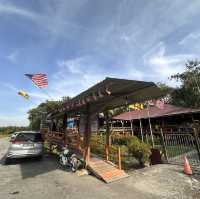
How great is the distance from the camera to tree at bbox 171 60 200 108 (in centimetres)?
3331

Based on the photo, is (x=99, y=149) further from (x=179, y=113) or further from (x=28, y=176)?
(x=179, y=113)

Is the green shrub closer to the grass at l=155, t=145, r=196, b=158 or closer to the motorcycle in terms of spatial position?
the grass at l=155, t=145, r=196, b=158

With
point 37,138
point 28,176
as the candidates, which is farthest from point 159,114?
point 28,176

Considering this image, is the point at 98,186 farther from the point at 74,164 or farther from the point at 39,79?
the point at 39,79

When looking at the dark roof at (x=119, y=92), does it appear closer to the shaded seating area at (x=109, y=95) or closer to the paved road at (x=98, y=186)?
the shaded seating area at (x=109, y=95)

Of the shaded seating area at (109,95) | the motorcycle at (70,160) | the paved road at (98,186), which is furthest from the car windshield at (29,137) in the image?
the shaded seating area at (109,95)

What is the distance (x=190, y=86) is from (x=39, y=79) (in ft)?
93.6

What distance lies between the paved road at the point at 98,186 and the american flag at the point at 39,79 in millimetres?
8801

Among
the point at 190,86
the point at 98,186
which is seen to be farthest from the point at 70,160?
the point at 190,86

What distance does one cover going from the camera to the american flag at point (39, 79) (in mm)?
15717

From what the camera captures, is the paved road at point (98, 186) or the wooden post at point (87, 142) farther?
the wooden post at point (87, 142)

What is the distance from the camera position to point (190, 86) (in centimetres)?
3422

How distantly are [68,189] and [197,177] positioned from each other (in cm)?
476

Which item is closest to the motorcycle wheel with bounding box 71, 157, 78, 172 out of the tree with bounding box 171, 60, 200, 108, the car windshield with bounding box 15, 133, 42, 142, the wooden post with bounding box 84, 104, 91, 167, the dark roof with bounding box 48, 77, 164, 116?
the wooden post with bounding box 84, 104, 91, 167
